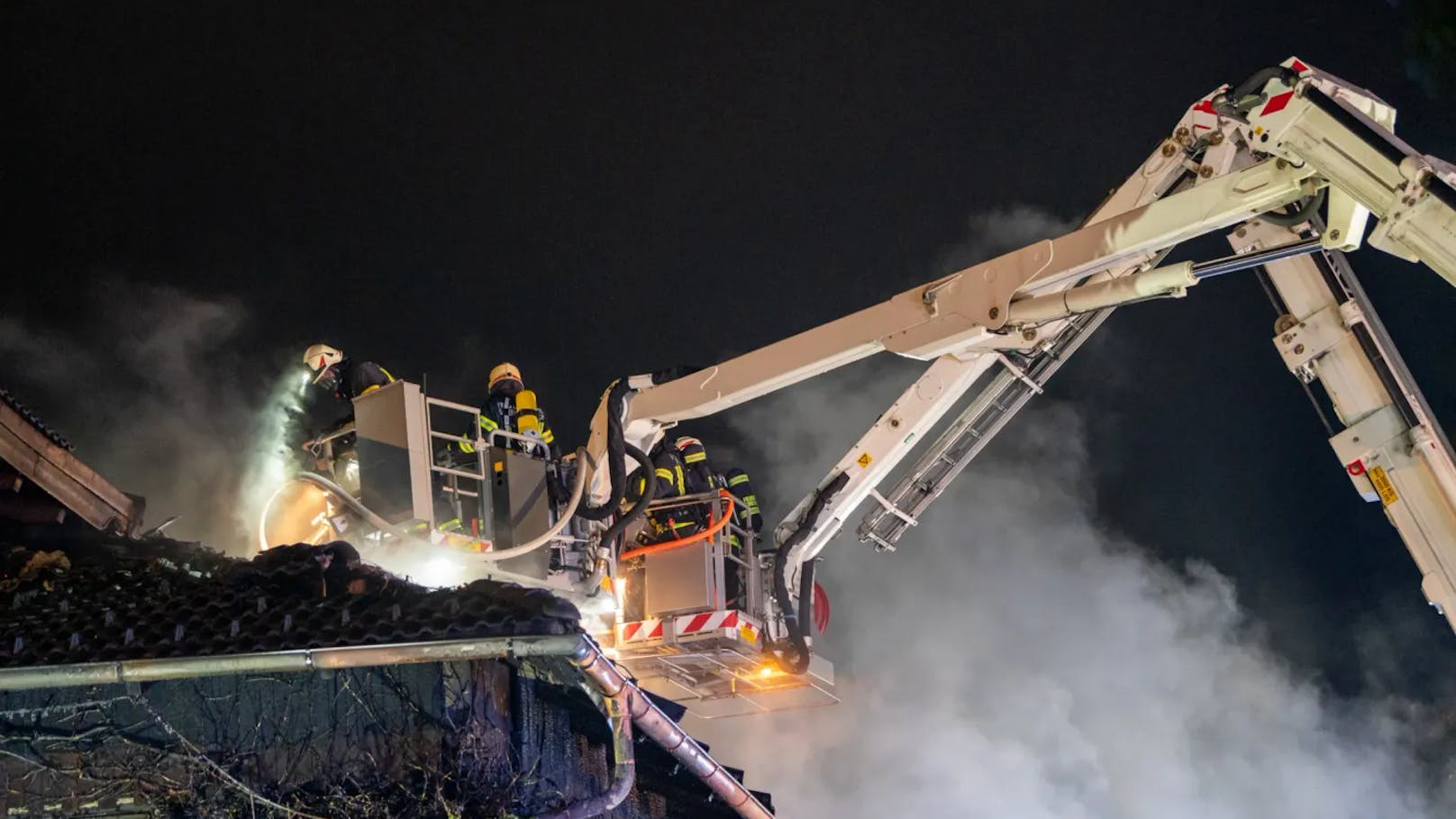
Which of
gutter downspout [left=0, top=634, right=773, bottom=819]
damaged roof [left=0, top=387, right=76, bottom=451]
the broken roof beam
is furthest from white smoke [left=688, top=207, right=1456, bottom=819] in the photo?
gutter downspout [left=0, top=634, right=773, bottom=819]

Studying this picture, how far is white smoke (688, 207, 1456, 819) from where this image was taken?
1825cm

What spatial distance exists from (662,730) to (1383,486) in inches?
207

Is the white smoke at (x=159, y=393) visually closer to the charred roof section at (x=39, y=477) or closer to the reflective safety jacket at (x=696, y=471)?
the charred roof section at (x=39, y=477)

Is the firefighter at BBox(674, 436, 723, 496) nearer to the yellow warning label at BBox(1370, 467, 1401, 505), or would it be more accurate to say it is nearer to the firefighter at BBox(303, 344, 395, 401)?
the firefighter at BBox(303, 344, 395, 401)

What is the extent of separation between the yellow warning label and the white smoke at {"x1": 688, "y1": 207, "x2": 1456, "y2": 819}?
9173mm

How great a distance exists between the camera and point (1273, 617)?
62.5 feet

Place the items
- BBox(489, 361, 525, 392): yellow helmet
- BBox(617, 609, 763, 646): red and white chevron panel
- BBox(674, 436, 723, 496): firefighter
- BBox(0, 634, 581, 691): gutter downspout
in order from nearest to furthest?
BBox(0, 634, 581, 691): gutter downspout
BBox(617, 609, 763, 646): red and white chevron panel
BBox(489, 361, 525, 392): yellow helmet
BBox(674, 436, 723, 496): firefighter

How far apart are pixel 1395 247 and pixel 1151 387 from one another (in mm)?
11402

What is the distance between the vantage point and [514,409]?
1298cm

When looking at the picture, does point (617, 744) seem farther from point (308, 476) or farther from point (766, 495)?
point (766, 495)

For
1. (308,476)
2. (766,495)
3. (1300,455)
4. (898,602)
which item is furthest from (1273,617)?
(308,476)

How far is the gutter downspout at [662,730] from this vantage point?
8094mm

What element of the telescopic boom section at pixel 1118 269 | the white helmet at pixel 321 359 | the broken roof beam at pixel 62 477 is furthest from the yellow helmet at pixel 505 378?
the broken roof beam at pixel 62 477

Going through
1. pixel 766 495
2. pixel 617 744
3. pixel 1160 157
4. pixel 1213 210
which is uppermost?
pixel 766 495
